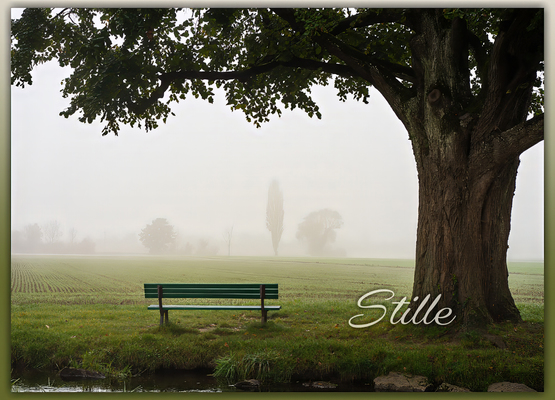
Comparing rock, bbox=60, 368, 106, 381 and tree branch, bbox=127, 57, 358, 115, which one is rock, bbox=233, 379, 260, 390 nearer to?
rock, bbox=60, 368, 106, 381

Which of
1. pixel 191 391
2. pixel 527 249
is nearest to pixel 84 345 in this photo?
pixel 191 391

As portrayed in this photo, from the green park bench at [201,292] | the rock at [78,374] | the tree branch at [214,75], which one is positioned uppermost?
the tree branch at [214,75]

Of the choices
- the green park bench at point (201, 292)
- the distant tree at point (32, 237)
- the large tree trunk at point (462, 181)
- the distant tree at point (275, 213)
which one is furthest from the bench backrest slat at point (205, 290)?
the distant tree at point (275, 213)

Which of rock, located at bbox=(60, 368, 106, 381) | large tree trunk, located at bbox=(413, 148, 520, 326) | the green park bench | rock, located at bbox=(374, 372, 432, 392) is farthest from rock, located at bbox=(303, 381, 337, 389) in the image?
rock, located at bbox=(60, 368, 106, 381)

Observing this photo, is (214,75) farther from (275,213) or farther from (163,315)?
(275,213)

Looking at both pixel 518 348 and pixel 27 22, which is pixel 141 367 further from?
pixel 27 22

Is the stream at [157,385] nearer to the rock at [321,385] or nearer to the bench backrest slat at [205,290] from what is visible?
the rock at [321,385]

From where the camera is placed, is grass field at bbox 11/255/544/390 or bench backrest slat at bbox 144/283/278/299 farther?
bench backrest slat at bbox 144/283/278/299

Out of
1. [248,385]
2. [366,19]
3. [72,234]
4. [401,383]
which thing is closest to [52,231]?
[72,234]
